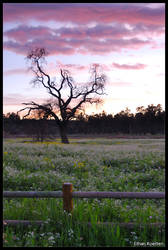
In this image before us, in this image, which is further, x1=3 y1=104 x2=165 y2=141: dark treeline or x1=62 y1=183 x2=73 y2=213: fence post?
x1=3 y1=104 x2=165 y2=141: dark treeline

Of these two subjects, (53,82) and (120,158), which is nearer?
(120,158)

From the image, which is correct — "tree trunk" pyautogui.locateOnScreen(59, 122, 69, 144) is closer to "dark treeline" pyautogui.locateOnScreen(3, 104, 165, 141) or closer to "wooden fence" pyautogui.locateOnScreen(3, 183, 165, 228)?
"dark treeline" pyautogui.locateOnScreen(3, 104, 165, 141)

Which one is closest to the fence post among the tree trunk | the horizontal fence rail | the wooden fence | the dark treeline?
the wooden fence

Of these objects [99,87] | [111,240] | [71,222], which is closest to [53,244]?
[71,222]

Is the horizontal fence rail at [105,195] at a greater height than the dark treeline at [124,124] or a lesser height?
lesser

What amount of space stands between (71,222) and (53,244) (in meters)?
0.67

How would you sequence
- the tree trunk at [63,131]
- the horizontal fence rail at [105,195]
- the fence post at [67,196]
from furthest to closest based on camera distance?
the tree trunk at [63,131] < the fence post at [67,196] < the horizontal fence rail at [105,195]

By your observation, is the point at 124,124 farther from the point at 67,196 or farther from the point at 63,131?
the point at 67,196

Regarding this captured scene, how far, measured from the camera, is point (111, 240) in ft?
18.9

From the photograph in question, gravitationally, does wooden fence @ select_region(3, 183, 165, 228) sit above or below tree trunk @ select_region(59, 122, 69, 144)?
below

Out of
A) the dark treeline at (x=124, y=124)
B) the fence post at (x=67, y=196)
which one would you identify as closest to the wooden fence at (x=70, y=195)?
the fence post at (x=67, y=196)

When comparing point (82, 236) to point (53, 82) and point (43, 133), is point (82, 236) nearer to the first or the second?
point (43, 133)

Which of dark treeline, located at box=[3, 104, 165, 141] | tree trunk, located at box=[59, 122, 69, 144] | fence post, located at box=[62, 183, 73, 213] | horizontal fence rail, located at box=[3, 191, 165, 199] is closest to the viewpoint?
horizontal fence rail, located at box=[3, 191, 165, 199]

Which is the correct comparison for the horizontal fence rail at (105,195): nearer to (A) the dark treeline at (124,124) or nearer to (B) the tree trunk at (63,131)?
(B) the tree trunk at (63,131)
